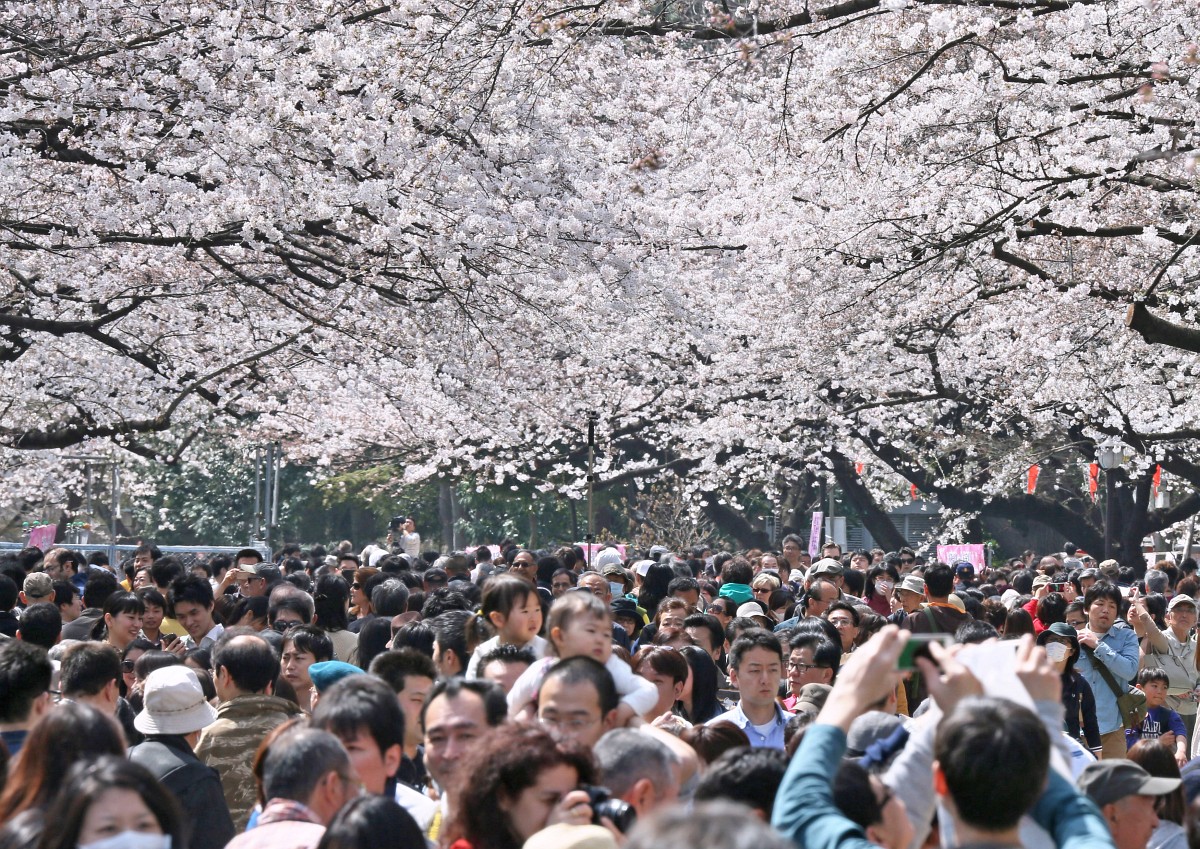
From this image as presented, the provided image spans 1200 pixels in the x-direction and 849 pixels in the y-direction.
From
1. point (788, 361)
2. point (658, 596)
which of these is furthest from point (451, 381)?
point (788, 361)

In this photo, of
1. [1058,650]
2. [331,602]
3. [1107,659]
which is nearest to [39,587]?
[331,602]

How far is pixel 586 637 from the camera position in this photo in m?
5.41

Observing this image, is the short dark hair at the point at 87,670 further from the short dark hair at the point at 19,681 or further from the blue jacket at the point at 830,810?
the blue jacket at the point at 830,810

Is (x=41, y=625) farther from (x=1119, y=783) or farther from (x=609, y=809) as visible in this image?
(x=1119, y=783)

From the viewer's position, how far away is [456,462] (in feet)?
98.3

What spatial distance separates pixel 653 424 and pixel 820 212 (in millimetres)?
14864

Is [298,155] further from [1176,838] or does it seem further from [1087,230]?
[1176,838]

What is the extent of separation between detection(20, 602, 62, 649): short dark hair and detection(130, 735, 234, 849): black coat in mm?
3041

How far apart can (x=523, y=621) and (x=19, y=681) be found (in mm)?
2073

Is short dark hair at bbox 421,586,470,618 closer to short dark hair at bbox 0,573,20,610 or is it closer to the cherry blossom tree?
short dark hair at bbox 0,573,20,610

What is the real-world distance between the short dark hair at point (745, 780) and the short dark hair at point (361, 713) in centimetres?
118

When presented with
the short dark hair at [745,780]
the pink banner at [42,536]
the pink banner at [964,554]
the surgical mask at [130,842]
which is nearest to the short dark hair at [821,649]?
the short dark hair at [745,780]

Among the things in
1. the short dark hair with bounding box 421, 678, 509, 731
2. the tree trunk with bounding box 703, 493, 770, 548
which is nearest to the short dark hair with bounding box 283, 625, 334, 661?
the short dark hair with bounding box 421, 678, 509, 731

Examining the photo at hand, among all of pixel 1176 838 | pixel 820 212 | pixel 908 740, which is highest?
pixel 820 212
